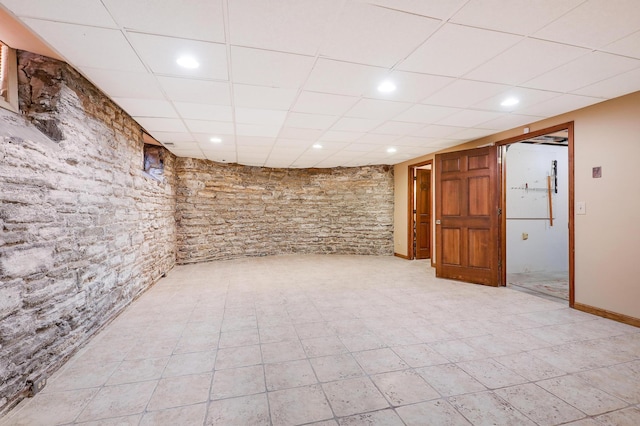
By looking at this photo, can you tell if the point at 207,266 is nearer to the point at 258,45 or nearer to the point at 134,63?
the point at 134,63

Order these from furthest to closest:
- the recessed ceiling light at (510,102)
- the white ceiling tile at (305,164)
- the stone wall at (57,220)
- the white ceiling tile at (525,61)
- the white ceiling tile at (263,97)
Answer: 1. the white ceiling tile at (305,164)
2. the recessed ceiling light at (510,102)
3. the white ceiling tile at (263,97)
4. the white ceiling tile at (525,61)
5. the stone wall at (57,220)

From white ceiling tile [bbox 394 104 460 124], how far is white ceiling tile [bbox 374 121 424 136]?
133 millimetres

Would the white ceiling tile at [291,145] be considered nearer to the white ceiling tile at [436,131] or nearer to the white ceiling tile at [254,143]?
the white ceiling tile at [254,143]

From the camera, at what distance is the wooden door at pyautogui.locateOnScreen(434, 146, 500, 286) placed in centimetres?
429

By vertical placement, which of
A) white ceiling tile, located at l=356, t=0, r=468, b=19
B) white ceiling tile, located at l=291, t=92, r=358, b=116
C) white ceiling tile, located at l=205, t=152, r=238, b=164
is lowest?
white ceiling tile, located at l=356, t=0, r=468, b=19

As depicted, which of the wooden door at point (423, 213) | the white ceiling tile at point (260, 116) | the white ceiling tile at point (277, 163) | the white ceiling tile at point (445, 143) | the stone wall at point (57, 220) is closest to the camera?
the stone wall at point (57, 220)

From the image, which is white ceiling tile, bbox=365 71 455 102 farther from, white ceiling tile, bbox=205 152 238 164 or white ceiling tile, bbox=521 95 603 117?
white ceiling tile, bbox=205 152 238 164

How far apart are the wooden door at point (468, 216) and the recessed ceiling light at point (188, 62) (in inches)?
158

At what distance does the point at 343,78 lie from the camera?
8.12ft

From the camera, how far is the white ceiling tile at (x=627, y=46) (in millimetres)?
1910

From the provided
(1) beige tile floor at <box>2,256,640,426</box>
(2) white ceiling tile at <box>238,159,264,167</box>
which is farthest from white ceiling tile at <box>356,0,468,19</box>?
(2) white ceiling tile at <box>238,159,264,167</box>

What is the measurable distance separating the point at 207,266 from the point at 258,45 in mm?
4870

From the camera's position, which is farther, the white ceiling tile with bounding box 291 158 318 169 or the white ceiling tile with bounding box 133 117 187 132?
the white ceiling tile with bounding box 291 158 318 169

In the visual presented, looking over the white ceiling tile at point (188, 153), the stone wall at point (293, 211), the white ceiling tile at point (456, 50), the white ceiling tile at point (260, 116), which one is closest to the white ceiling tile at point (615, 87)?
the white ceiling tile at point (456, 50)
